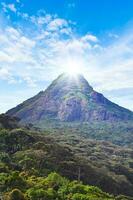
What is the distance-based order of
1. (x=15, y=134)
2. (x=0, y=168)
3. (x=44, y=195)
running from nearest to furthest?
(x=44, y=195) → (x=0, y=168) → (x=15, y=134)

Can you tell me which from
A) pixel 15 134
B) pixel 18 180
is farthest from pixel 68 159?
pixel 18 180

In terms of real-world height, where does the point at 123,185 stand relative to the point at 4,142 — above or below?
below

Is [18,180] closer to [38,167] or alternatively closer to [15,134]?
[38,167]

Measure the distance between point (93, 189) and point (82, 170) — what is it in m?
67.1

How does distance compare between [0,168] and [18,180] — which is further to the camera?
[0,168]

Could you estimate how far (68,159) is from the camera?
17312cm

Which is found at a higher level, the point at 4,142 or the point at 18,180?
the point at 4,142

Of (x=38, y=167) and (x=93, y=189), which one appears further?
(x=38, y=167)

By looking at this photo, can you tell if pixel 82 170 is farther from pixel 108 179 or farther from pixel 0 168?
pixel 0 168

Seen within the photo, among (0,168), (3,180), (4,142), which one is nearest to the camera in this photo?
(3,180)

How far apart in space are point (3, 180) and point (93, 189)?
71.0ft

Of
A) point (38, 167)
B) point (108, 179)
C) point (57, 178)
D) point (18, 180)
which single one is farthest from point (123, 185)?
point (18, 180)

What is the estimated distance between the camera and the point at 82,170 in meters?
166

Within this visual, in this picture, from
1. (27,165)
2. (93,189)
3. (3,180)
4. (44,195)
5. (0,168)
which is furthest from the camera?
(27,165)
